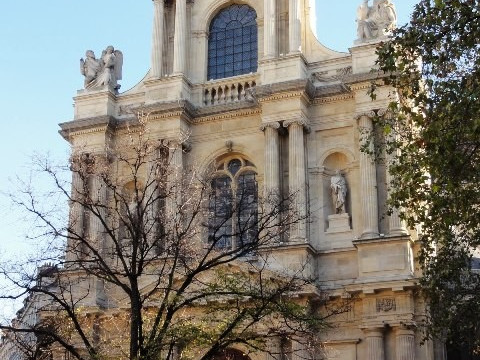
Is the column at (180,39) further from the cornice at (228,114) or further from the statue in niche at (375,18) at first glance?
the statue in niche at (375,18)

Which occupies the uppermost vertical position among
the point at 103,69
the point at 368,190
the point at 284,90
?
the point at 103,69

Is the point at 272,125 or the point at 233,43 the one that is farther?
the point at 233,43

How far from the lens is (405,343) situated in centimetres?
2358

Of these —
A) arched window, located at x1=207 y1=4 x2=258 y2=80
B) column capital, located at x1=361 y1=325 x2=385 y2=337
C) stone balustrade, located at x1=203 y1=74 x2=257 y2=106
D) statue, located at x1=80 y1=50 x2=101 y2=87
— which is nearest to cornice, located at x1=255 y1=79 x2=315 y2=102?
stone balustrade, located at x1=203 y1=74 x2=257 y2=106

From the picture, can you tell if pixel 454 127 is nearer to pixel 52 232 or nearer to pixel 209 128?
pixel 52 232

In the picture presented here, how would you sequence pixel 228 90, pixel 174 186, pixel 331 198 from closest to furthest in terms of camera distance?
pixel 174 186 < pixel 331 198 < pixel 228 90

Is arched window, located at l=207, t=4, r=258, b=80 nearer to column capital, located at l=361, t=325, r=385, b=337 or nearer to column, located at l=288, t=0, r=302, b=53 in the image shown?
column, located at l=288, t=0, r=302, b=53

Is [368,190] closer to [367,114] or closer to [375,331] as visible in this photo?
[367,114]

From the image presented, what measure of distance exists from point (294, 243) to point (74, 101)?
10008 millimetres

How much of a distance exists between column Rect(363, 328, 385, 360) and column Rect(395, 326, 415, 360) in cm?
43

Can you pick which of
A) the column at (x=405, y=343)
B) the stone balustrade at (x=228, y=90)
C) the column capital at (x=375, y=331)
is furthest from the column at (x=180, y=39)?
the column at (x=405, y=343)

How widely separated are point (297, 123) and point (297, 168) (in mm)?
1425

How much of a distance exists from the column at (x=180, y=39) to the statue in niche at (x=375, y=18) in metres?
6.00

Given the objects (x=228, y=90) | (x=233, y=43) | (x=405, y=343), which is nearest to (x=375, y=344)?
(x=405, y=343)
